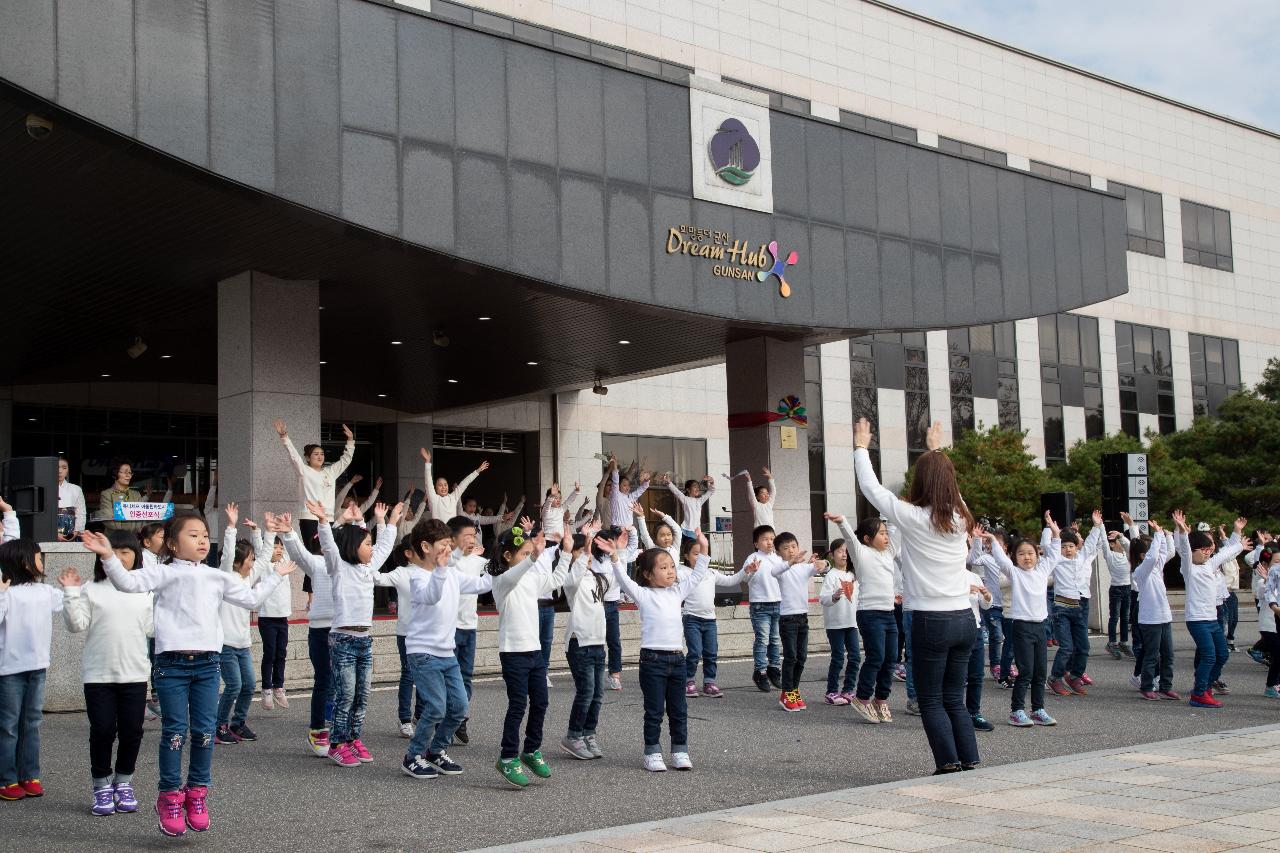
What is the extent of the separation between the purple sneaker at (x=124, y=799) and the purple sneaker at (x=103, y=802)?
0.04m

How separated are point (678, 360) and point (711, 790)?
53.8 ft

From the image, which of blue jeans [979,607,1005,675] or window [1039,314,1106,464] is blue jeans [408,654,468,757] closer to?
blue jeans [979,607,1005,675]

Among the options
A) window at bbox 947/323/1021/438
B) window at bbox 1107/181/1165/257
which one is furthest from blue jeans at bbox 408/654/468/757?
window at bbox 1107/181/1165/257

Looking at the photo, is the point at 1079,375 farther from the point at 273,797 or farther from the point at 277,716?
the point at 273,797

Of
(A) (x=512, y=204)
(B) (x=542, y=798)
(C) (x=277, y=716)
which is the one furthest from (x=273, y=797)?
(A) (x=512, y=204)

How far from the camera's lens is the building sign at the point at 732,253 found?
60.4ft

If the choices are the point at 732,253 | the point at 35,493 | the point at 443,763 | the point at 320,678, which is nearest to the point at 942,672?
the point at 443,763

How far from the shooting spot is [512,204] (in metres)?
16.2

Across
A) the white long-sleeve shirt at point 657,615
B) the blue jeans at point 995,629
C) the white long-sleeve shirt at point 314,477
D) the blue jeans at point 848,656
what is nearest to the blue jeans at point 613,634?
the blue jeans at point 848,656

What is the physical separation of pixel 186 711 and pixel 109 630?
0.88m

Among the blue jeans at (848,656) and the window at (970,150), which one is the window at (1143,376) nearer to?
A: the window at (970,150)

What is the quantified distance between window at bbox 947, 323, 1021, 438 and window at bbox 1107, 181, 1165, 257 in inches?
259

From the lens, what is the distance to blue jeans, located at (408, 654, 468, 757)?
9188mm

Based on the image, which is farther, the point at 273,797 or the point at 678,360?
the point at 678,360
